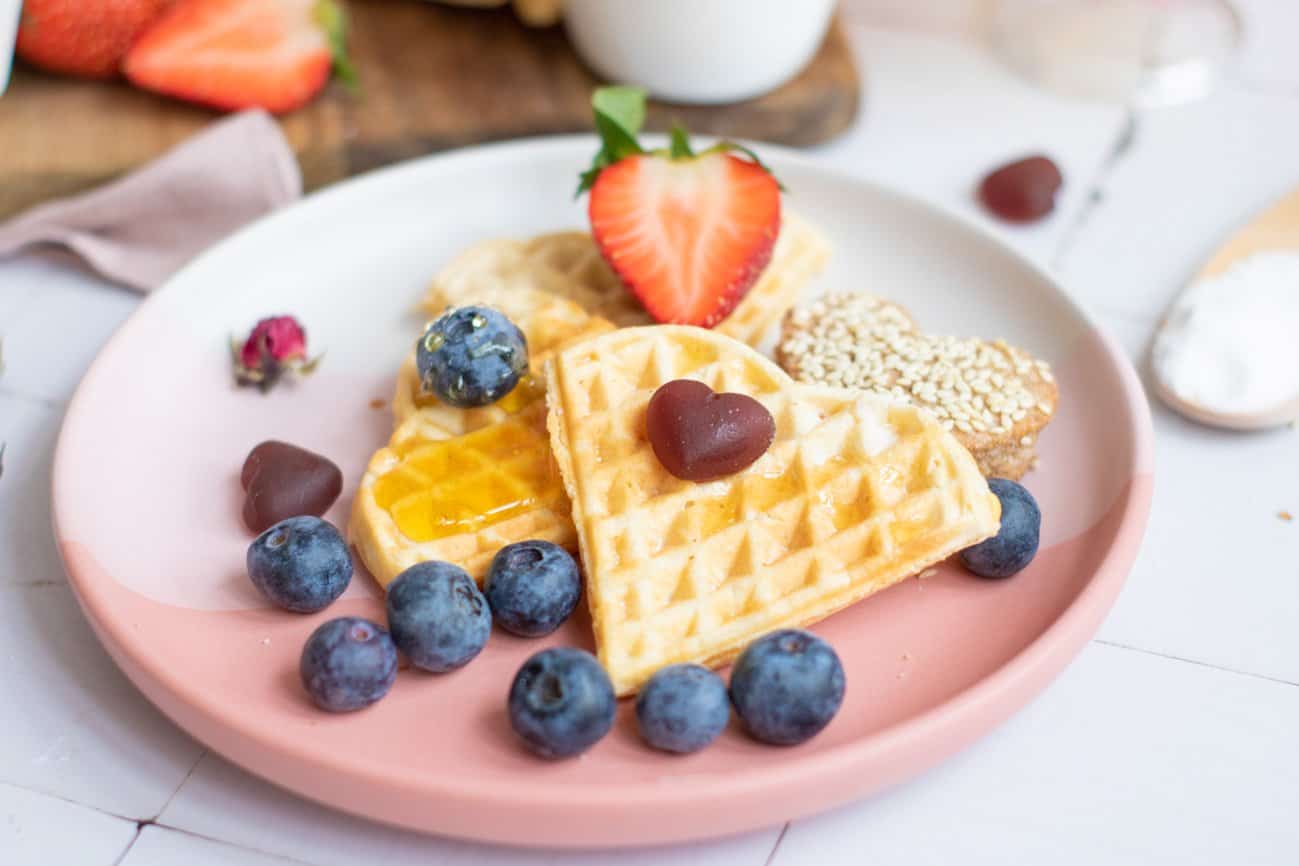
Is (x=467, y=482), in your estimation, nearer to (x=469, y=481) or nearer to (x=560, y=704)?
(x=469, y=481)

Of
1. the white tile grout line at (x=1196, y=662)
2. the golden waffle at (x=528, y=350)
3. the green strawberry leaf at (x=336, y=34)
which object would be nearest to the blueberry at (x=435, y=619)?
the golden waffle at (x=528, y=350)

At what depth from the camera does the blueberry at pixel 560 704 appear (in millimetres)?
1268

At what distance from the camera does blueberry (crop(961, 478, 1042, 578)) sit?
60.2 inches

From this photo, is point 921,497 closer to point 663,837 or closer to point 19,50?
point 663,837

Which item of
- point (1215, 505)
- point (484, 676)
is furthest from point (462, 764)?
point (1215, 505)

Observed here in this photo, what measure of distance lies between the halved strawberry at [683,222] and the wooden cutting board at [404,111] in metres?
0.51

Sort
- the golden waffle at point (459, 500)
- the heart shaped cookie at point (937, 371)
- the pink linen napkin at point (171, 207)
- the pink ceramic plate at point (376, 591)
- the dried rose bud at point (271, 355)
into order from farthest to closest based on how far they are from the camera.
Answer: the pink linen napkin at point (171, 207) → the dried rose bud at point (271, 355) → the heart shaped cookie at point (937, 371) → the golden waffle at point (459, 500) → the pink ceramic plate at point (376, 591)

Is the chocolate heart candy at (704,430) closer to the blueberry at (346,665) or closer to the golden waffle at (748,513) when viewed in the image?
the golden waffle at (748,513)

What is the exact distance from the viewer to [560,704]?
49.8 inches

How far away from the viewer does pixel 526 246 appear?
2049 millimetres

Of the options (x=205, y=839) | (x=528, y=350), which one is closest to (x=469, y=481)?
(x=528, y=350)

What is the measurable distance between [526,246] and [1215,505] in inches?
43.9

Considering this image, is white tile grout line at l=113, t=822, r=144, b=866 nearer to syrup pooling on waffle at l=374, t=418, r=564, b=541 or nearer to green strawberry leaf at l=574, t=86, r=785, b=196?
syrup pooling on waffle at l=374, t=418, r=564, b=541

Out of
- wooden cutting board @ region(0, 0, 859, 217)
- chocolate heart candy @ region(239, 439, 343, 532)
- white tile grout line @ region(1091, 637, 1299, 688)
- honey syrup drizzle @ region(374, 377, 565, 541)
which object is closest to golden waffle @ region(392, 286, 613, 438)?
honey syrup drizzle @ region(374, 377, 565, 541)
